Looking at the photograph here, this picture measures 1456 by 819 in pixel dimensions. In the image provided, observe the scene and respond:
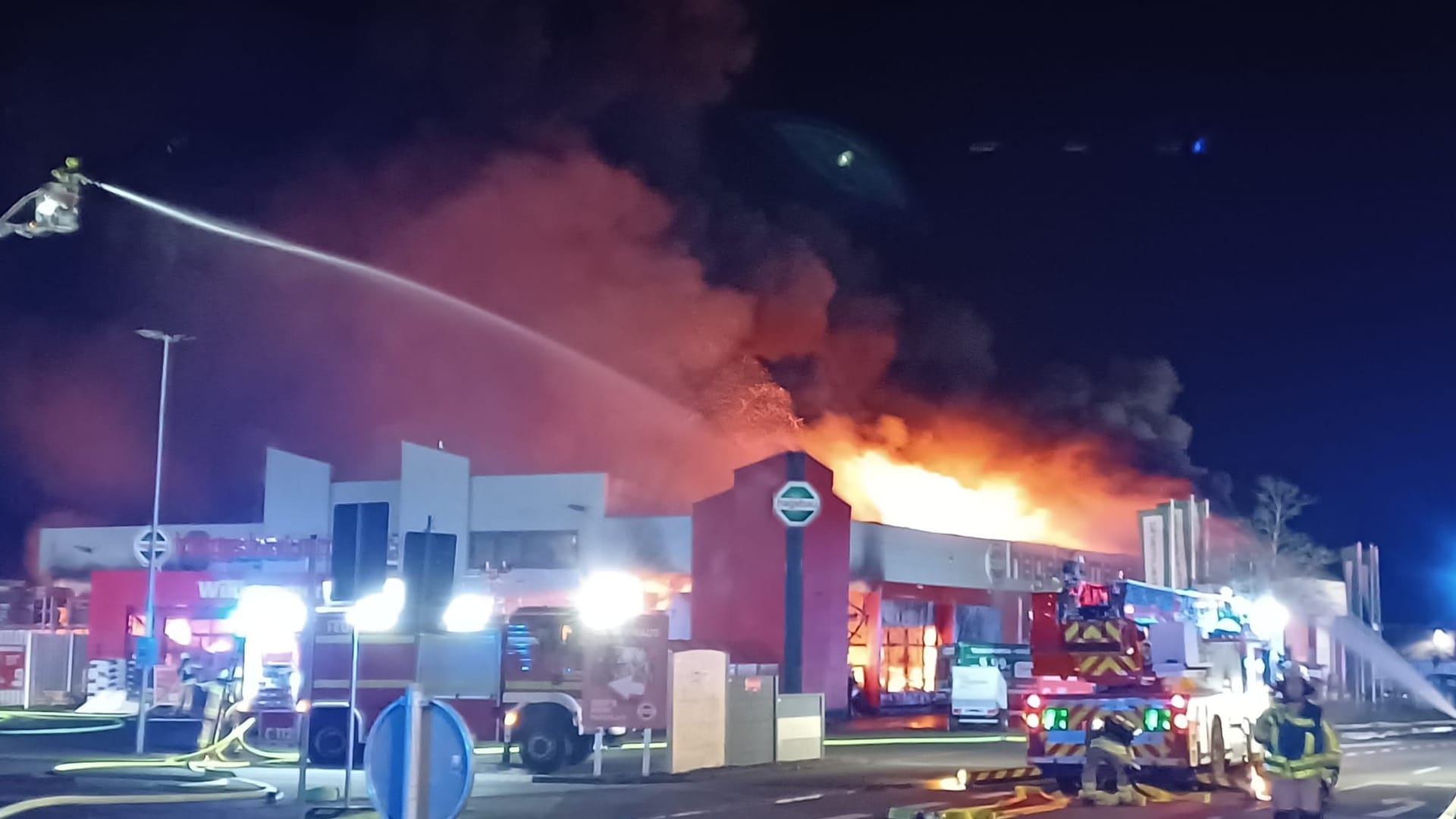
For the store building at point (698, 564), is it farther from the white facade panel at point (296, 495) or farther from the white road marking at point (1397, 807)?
the white road marking at point (1397, 807)

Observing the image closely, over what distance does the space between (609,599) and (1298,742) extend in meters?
16.7

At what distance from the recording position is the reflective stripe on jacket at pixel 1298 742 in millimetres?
12031

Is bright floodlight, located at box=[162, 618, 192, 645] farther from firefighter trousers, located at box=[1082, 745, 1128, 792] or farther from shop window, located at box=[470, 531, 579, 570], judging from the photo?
firefighter trousers, located at box=[1082, 745, 1128, 792]

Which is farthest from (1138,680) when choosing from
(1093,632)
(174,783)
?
(174,783)

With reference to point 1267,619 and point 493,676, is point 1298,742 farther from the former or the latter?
point 493,676

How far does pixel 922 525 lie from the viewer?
178ft

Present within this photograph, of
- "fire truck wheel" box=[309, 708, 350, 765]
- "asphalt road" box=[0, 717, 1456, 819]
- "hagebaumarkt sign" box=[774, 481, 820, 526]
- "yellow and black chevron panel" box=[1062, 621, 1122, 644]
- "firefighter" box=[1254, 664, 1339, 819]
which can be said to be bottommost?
"asphalt road" box=[0, 717, 1456, 819]

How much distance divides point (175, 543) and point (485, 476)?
939 centimetres

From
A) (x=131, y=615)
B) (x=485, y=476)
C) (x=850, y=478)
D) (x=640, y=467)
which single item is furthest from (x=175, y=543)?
(x=850, y=478)

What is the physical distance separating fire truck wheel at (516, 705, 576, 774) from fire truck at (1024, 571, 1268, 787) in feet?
21.2

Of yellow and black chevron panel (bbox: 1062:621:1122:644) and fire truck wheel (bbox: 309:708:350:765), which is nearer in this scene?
yellow and black chevron panel (bbox: 1062:621:1122:644)

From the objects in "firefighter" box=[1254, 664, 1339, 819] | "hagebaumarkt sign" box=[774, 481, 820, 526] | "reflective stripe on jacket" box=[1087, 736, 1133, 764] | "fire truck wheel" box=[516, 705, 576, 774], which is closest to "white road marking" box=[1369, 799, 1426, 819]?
"reflective stripe on jacket" box=[1087, 736, 1133, 764]

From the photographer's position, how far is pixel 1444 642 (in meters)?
61.1

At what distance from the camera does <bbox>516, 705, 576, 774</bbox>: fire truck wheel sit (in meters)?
21.2
